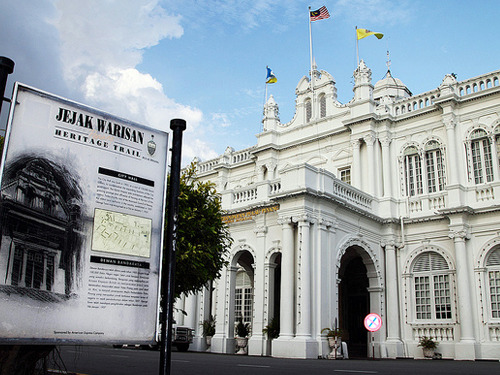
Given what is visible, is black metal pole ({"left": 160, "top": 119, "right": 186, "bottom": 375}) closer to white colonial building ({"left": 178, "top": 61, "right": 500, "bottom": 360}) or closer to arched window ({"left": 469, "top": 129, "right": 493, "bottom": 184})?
white colonial building ({"left": 178, "top": 61, "right": 500, "bottom": 360})

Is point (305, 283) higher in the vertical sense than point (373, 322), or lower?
higher

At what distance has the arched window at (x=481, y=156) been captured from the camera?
69.1ft

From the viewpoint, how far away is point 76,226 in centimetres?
440

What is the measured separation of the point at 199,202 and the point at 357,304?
15177 millimetres

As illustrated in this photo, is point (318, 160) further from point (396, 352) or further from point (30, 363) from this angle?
point (30, 363)

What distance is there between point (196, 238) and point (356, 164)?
1405cm

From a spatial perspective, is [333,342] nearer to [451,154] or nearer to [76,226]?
[451,154]

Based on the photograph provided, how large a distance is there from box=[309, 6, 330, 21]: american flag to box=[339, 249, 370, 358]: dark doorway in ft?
42.5

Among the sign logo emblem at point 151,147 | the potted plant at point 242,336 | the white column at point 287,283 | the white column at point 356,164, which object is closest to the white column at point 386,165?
the white column at point 356,164

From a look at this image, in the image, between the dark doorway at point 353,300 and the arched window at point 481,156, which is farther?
the dark doorway at point 353,300

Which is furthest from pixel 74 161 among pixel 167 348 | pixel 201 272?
pixel 201 272

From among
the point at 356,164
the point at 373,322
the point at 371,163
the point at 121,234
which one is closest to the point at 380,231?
the point at 371,163

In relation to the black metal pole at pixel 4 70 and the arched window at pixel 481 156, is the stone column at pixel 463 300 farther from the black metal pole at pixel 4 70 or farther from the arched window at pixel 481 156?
the black metal pole at pixel 4 70

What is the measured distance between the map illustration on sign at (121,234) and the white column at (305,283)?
13540mm
